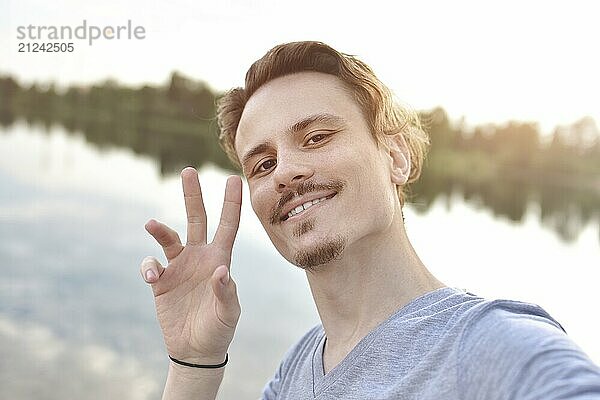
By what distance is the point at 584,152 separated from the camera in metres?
5.85

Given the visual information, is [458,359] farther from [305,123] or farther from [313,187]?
[305,123]

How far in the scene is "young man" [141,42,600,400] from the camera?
42.4 inches

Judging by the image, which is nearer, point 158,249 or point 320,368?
point 320,368

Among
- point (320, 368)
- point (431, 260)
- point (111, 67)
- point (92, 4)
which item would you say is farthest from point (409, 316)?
point (111, 67)

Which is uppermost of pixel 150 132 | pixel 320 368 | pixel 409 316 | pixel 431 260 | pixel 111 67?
pixel 111 67

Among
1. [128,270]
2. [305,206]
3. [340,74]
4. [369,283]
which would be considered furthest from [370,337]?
[128,270]

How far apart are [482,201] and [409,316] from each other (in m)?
6.60

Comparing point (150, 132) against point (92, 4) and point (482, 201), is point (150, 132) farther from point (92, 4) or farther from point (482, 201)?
point (482, 201)

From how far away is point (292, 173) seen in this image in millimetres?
1313

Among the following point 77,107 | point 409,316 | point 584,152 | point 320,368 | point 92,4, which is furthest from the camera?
point 77,107

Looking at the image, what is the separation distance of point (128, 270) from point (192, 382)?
16.8 feet

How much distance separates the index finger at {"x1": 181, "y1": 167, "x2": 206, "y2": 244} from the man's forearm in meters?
0.24

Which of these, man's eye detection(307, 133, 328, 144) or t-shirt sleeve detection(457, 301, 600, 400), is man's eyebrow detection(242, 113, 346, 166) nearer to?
man's eye detection(307, 133, 328, 144)

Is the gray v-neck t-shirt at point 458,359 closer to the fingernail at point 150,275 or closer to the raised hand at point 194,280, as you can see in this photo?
the raised hand at point 194,280
